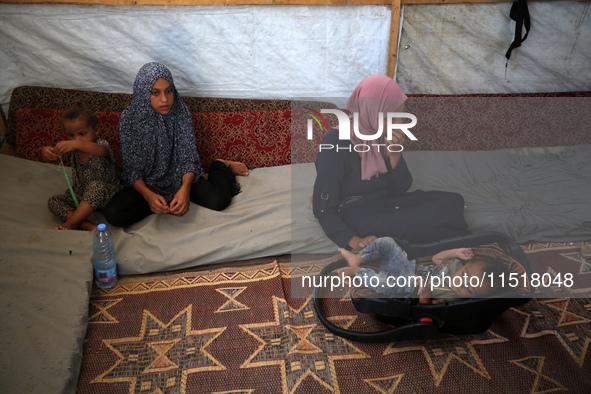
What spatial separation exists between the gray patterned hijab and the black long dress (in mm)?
838

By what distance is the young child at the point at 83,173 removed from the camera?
189cm

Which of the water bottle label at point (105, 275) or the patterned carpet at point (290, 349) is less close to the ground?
the water bottle label at point (105, 275)

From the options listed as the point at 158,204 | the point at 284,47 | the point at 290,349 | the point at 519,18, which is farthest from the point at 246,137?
the point at 519,18

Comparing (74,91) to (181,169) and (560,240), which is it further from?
(560,240)

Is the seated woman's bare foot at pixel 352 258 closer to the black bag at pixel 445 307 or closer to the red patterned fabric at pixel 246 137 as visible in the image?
the black bag at pixel 445 307

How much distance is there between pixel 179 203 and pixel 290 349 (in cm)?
88

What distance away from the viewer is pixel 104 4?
88.0 inches

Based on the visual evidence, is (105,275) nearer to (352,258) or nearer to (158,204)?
(158,204)

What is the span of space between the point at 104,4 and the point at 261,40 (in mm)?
834

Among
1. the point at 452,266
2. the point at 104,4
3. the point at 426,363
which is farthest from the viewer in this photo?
the point at 104,4

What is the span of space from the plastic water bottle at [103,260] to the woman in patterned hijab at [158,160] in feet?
0.64

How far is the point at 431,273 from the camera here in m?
1.26

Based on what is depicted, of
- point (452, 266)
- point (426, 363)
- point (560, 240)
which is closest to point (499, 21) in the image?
point (560, 240)

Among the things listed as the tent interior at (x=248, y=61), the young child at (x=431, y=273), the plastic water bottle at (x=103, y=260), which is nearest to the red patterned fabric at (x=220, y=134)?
the tent interior at (x=248, y=61)
